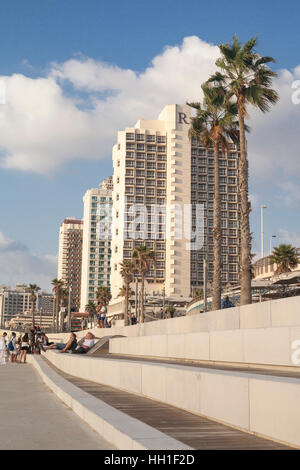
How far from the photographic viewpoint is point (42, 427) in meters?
7.18

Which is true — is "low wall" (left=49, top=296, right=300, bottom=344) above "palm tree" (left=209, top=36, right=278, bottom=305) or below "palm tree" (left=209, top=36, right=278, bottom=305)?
below

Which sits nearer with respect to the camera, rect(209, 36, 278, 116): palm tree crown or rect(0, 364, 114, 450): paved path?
rect(0, 364, 114, 450): paved path

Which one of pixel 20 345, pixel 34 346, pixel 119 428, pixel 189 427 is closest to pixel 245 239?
pixel 20 345

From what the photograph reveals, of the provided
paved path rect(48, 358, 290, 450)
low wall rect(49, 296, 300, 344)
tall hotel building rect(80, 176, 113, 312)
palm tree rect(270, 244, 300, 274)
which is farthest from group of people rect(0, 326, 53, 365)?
tall hotel building rect(80, 176, 113, 312)

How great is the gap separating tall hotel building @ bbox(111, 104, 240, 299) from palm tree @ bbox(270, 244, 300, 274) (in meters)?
61.0

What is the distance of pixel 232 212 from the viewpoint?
130 meters

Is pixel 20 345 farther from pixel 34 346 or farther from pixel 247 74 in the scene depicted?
pixel 247 74

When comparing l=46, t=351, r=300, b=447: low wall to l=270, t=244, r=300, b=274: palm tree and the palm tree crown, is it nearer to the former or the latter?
the palm tree crown

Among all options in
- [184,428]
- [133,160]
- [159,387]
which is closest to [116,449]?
[184,428]

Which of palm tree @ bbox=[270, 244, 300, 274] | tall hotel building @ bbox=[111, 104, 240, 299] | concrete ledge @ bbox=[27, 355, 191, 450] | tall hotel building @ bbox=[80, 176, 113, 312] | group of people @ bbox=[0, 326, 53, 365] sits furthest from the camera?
tall hotel building @ bbox=[80, 176, 113, 312]

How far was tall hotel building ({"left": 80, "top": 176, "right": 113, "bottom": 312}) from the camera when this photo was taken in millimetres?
177000

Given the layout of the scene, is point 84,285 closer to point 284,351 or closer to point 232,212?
point 232,212

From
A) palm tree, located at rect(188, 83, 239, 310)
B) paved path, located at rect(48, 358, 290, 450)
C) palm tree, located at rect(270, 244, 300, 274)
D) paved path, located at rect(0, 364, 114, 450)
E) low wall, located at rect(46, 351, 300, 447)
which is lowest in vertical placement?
paved path, located at rect(0, 364, 114, 450)

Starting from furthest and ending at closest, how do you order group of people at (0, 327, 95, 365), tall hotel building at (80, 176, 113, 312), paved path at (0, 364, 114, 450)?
tall hotel building at (80, 176, 113, 312) → group of people at (0, 327, 95, 365) → paved path at (0, 364, 114, 450)
